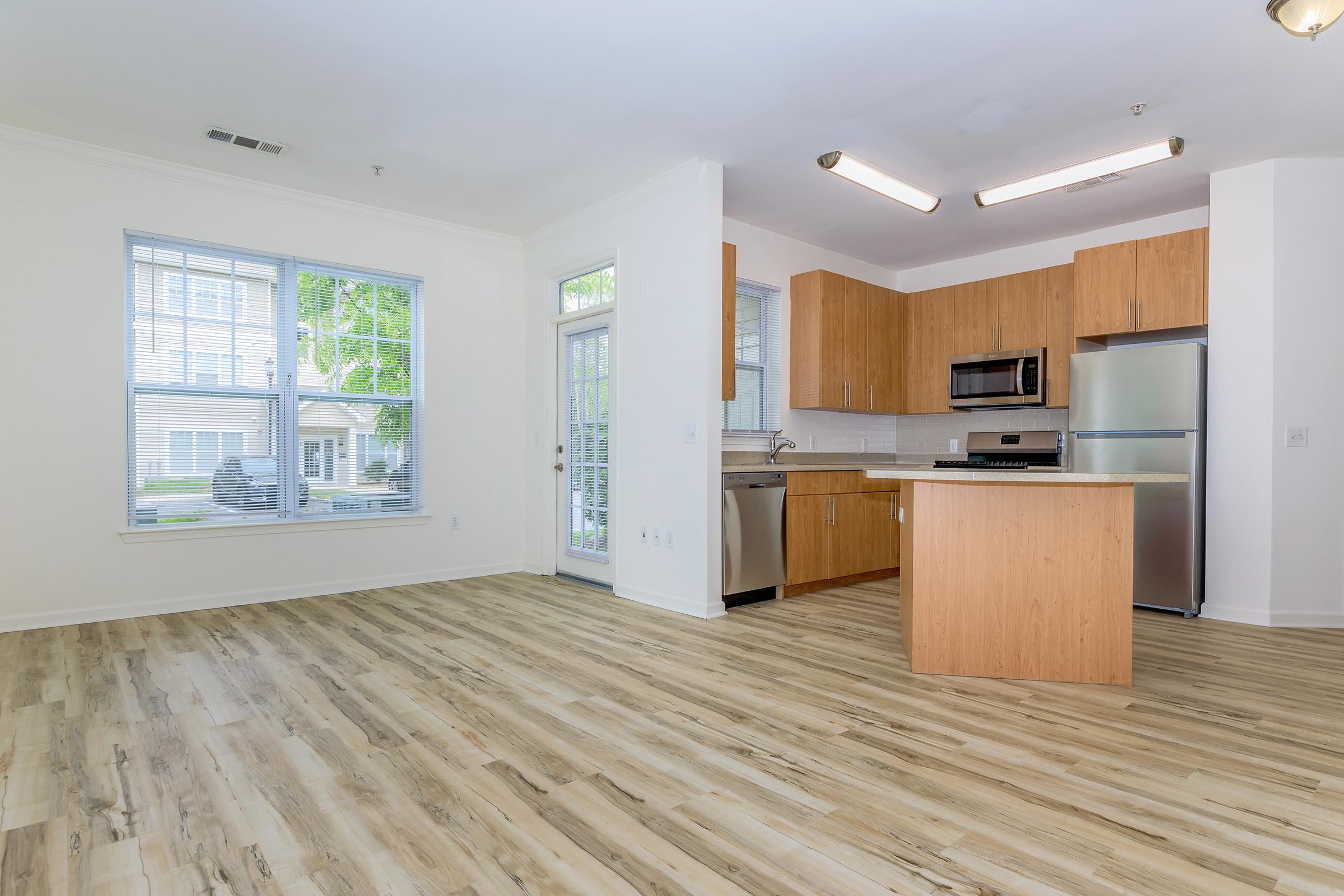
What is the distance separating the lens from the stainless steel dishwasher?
4469mm

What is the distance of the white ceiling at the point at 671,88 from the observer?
2.87 meters

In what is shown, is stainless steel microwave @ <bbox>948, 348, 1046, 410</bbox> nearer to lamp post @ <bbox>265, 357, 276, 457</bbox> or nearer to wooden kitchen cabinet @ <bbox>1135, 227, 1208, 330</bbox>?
wooden kitchen cabinet @ <bbox>1135, 227, 1208, 330</bbox>

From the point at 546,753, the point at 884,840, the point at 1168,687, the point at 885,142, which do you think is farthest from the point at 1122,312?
the point at 546,753

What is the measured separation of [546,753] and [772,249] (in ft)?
14.3

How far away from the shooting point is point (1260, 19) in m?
2.84

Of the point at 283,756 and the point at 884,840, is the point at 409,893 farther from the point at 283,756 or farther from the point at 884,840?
the point at 884,840

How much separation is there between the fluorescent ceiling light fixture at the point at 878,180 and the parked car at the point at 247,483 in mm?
4081

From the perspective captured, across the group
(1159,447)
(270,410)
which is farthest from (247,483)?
(1159,447)

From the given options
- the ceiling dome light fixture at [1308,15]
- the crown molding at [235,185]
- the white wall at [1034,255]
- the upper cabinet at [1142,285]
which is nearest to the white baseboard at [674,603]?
the crown molding at [235,185]

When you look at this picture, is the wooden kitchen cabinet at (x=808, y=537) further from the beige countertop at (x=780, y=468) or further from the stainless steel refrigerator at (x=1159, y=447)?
the stainless steel refrigerator at (x=1159, y=447)

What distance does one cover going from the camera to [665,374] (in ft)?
15.1

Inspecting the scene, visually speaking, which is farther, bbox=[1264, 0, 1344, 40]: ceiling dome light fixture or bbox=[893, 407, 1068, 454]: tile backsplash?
bbox=[893, 407, 1068, 454]: tile backsplash

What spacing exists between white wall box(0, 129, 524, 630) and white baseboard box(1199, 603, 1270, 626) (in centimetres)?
513

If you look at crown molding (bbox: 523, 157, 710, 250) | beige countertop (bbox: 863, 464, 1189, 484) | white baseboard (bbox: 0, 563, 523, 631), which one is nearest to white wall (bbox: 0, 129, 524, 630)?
white baseboard (bbox: 0, 563, 523, 631)
